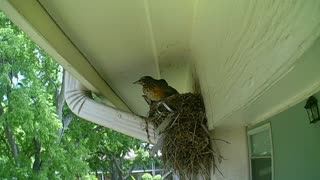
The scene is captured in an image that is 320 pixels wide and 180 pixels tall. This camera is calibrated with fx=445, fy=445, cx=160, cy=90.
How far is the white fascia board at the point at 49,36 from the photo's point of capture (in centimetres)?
177

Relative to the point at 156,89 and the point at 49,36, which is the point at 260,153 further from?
the point at 49,36

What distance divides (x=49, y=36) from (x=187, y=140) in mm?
938

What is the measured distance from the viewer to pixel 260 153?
8.21ft

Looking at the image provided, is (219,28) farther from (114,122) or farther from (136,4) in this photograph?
(114,122)

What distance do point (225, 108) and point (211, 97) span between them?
0.45 meters

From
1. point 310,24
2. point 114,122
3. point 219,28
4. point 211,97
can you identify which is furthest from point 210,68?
point 310,24

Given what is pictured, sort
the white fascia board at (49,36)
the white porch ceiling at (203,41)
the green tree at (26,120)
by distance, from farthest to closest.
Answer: the green tree at (26,120) → the white fascia board at (49,36) → the white porch ceiling at (203,41)

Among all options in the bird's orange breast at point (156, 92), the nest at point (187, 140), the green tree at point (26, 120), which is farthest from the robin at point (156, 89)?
the green tree at point (26, 120)

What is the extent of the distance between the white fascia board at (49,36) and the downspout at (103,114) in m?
0.11

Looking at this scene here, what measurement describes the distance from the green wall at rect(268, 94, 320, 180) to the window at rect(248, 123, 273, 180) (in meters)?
0.15

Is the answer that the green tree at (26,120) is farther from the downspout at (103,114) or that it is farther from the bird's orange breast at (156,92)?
the bird's orange breast at (156,92)

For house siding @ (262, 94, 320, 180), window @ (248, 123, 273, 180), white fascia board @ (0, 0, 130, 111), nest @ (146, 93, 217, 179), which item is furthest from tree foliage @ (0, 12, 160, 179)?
house siding @ (262, 94, 320, 180)

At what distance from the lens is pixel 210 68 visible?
2102mm

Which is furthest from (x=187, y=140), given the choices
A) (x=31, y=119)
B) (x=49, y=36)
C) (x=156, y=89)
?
(x=31, y=119)
